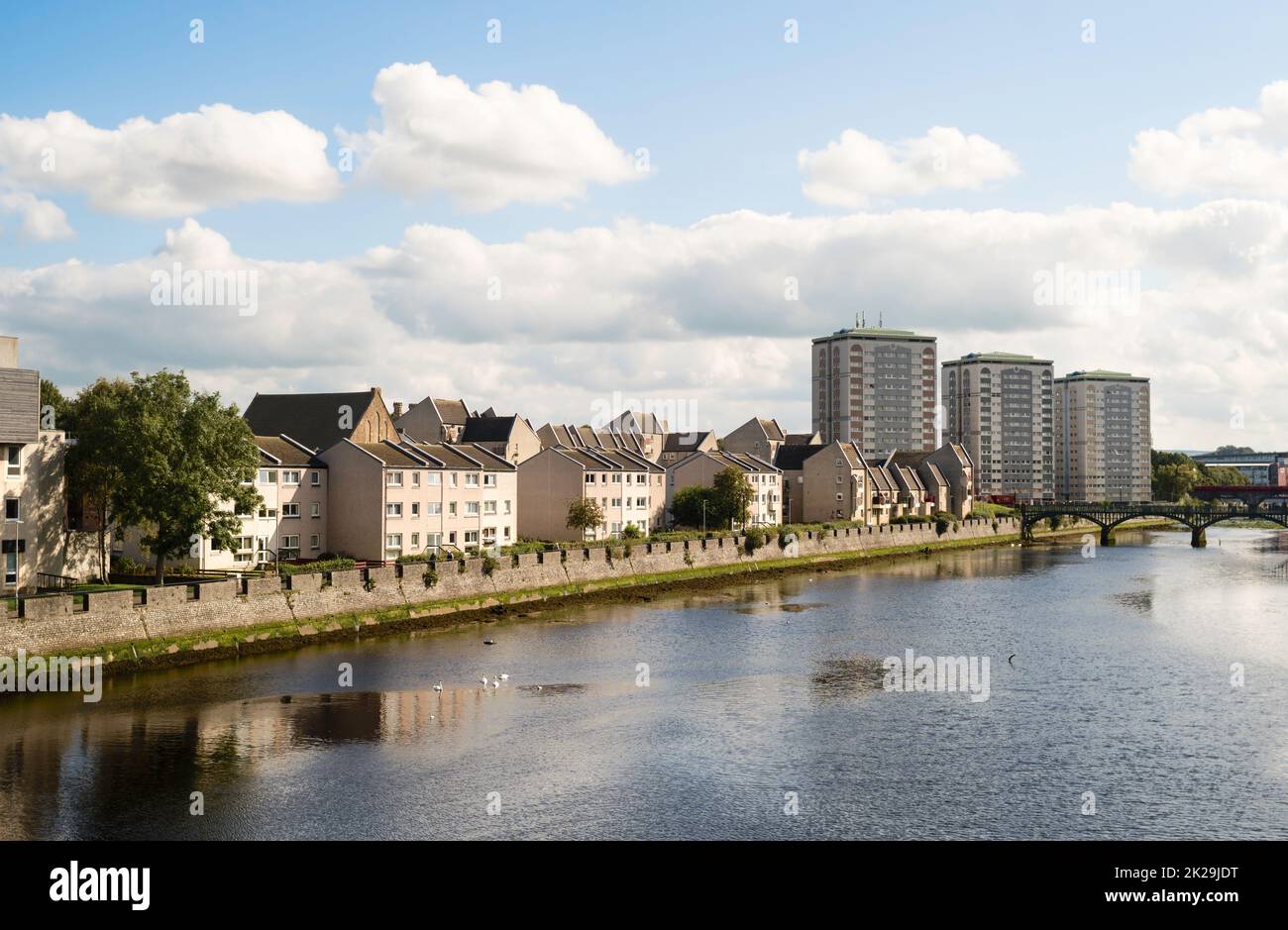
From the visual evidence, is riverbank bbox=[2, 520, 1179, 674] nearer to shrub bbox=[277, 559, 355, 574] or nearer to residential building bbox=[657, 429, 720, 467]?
shrub bbox=[277, 559, 355, 574]

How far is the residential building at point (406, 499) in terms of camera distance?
68250 millimetres

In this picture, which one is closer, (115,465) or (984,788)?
(984,788)

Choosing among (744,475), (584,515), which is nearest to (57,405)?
(584,515)

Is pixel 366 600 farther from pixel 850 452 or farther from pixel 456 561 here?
pixel 850 452

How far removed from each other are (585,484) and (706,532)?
11.2 meters

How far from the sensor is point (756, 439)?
14675cm

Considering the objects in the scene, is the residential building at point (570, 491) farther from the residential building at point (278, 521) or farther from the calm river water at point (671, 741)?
the calm river water at point (671, 741)

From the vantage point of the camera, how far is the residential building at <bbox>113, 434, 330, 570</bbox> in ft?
195

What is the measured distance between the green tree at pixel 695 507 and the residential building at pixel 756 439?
4150 cm

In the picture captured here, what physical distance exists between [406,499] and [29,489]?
2413 cm

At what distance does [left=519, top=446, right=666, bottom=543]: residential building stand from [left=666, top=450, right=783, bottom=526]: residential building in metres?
12.2

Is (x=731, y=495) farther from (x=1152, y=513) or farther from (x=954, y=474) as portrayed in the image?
(x=954, y=474)

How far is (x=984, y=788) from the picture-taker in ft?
96.0
